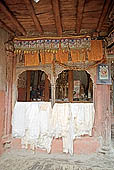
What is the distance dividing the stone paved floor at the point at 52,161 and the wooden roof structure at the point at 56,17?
273 centimetres

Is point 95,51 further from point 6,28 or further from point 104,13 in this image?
point 6,28

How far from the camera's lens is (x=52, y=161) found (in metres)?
3.64

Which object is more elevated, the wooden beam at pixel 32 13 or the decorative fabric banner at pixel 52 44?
the wooden beam at pixel 32 13

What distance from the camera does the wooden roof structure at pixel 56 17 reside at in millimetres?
2850

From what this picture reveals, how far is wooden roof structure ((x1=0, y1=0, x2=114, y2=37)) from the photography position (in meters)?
2.85

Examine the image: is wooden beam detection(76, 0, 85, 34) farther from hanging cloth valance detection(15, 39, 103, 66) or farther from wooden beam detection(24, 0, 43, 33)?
wooden beam detection(24, 0, 43, 33)

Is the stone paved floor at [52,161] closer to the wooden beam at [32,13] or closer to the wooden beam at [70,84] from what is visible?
the wooden beam at [70,84]

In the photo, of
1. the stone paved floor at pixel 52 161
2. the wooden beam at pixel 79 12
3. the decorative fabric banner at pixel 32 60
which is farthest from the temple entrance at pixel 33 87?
the wooden beam at pixel 79 12

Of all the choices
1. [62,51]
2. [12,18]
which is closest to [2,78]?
[12,18]

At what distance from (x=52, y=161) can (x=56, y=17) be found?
2.86 meters

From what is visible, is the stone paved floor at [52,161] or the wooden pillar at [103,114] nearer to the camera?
the stone paved floor at [52,161]

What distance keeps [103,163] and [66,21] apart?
2922mm

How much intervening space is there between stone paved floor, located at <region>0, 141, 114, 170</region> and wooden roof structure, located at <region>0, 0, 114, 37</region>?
2734 millimetres

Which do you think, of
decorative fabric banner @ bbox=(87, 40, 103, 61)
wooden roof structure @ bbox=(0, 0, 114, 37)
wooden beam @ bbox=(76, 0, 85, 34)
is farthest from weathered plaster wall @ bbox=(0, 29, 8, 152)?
decorative fabric banner @ bbox=(87, 40, 103, 61)
